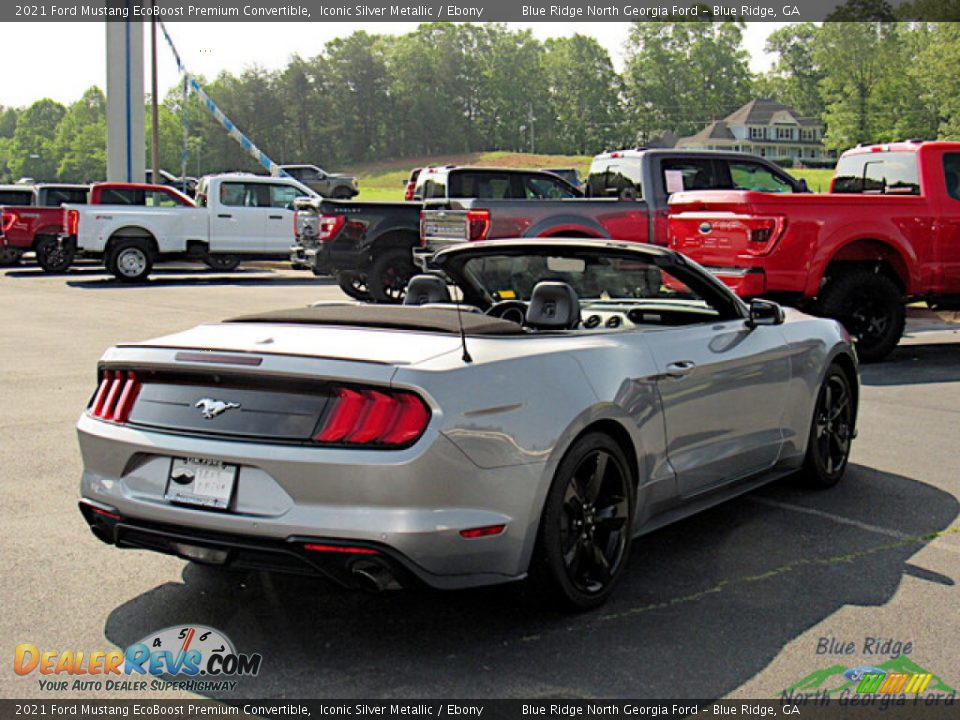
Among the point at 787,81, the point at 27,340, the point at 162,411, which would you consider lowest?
the point at 27,340

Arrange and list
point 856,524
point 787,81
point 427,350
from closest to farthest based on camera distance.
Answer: point 427,350 → point 856,524 → point 787,81

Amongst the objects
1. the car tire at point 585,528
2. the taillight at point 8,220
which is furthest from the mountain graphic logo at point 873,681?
the taillight at point 8,220

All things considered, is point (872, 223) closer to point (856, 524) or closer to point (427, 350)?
point (856, 524)

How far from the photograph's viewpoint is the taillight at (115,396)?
14.6 feet

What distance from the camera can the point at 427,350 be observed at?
4223mm

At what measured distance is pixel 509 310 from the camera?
19.1ft

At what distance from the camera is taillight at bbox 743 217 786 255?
11.3 meters

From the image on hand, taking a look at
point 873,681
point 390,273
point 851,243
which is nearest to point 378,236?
point 390,273

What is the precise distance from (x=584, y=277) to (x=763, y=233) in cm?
602

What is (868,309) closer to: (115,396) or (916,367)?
(916,367)

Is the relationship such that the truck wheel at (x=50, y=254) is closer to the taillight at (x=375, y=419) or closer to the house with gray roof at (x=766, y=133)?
the taillight at (x=375, y=419)

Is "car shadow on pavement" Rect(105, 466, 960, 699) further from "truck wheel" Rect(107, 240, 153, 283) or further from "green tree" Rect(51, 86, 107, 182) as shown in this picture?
"green tree" Rect(51, 86, 107, 182)

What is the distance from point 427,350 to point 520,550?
0.79 m

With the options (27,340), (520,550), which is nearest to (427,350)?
(520,550)
